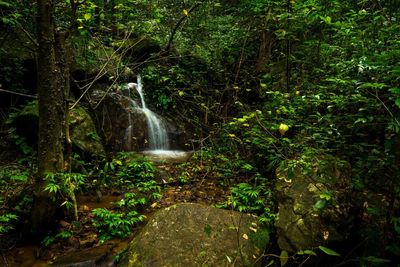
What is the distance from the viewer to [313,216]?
3295 mm

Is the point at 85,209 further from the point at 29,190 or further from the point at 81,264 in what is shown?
the point at 81,264

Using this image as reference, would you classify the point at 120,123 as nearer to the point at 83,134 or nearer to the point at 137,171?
the point at 83,134

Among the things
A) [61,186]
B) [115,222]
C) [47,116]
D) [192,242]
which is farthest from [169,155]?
[192,242]

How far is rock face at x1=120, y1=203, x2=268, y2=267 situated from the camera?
317 centimetres

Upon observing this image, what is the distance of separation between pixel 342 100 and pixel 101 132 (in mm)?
6492

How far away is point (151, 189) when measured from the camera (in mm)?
5844

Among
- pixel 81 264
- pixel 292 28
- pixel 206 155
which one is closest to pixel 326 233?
pixel 81 264

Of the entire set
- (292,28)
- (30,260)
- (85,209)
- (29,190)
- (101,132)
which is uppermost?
(292,28)

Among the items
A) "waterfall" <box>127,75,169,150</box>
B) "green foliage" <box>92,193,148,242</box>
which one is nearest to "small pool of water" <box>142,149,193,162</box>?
"waterfall" <box>127,75,169,150</box>

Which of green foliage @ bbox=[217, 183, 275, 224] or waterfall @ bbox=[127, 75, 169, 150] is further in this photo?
waterfall @ bbox=[127, 75, 169, 150]

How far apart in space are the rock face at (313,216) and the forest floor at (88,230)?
1.53 metres

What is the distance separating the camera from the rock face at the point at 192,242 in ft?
10.4

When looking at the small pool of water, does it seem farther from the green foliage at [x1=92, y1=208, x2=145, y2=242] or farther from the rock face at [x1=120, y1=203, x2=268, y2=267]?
the rock face at [x1=120, y1=203, x2=268, y2=267]

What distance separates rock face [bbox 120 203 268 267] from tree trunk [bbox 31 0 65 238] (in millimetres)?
1561
